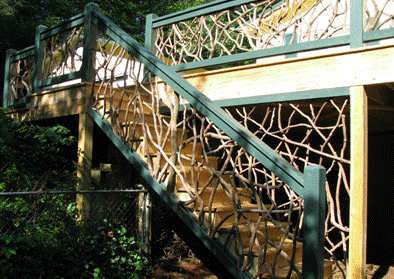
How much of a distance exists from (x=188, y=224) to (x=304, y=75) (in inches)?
80.9

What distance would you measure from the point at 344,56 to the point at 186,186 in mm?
2101

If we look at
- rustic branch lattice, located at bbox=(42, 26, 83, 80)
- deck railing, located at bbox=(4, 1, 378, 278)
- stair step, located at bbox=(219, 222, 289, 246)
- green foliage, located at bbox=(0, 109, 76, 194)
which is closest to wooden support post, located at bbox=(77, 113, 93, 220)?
green foliage, located at bbox=(0, 109, 76, 194)

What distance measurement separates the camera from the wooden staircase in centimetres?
294

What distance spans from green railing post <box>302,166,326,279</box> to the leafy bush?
234cm

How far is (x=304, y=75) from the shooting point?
406 centimetres

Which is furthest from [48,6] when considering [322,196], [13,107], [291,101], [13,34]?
[322,196]

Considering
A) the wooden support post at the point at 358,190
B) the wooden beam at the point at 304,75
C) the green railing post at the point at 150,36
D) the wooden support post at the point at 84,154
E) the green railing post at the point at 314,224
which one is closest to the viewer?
the green railing post at the point at 314,224

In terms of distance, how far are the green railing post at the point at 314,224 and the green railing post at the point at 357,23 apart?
2050 millimetres

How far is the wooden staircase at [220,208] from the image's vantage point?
2944 millimetres

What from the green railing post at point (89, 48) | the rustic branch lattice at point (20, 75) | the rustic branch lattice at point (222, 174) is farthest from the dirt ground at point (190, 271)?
the rustic branch lattice at point (20, 75)

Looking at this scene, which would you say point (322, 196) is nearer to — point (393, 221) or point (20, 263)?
point (20, 263)

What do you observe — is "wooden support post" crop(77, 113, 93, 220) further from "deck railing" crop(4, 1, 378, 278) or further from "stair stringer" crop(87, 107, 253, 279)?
"deck railing" crop(4, 1, 378, 278)

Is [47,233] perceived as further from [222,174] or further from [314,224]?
[314,224]

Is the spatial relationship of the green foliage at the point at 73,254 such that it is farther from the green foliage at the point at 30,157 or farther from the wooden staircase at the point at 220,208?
the wooden staircase at the point at 220,208
